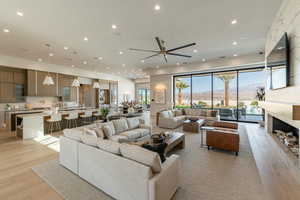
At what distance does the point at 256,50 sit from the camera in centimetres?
595

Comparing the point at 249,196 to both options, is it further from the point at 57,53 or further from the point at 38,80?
the point at 38,80

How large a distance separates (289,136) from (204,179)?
298cm

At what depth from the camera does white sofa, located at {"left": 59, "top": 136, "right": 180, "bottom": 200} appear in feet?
5.18

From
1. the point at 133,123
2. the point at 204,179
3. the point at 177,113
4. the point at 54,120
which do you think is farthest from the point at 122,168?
the point at 177,113

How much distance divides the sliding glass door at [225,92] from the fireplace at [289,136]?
3339 millimetres

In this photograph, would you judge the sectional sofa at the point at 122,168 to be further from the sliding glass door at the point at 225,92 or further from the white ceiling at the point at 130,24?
the sliding glass door at the point at 225,92

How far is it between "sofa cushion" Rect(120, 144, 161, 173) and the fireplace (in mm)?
3256

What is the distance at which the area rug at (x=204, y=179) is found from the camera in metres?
1.99

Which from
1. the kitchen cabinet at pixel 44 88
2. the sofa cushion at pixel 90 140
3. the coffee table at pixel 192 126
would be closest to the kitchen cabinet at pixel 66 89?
the kitchen cabinet at pixel 44 88

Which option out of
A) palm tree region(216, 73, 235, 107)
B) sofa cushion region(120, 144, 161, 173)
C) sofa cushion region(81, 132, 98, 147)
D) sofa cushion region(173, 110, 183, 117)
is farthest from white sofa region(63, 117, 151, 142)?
palm tree region(216, 73, 235, 107)

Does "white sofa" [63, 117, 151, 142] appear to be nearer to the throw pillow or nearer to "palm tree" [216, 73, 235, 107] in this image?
A: the throw pillow

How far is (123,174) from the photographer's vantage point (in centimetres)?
176

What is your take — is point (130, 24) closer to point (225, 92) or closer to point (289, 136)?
point (289, 136)

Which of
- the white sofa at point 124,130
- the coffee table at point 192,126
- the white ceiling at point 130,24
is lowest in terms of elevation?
the coffee table at point 192,126
